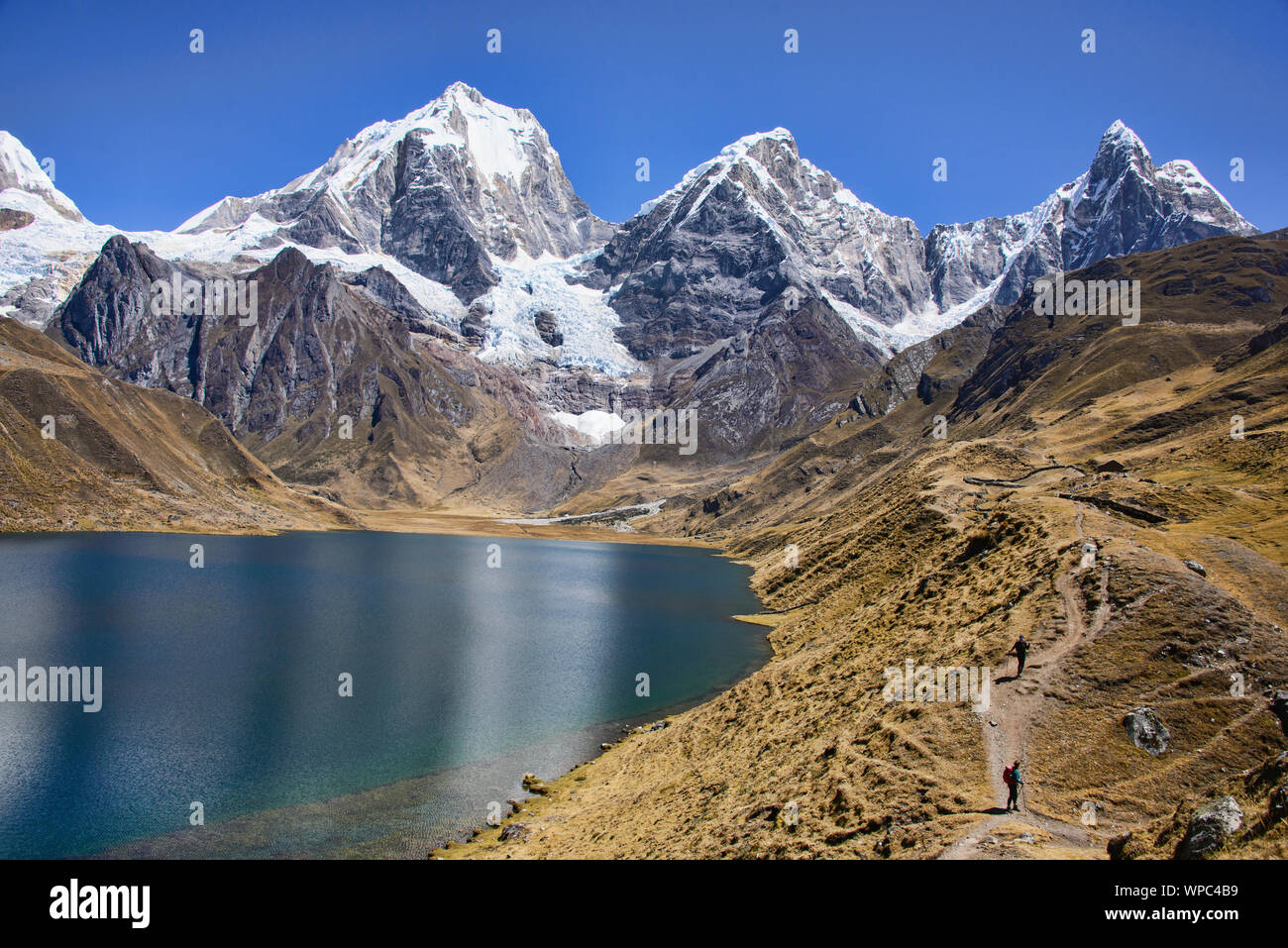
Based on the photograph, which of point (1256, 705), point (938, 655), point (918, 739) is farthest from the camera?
point (938, 655)

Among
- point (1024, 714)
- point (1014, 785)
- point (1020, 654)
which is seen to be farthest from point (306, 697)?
point (1014, 785)

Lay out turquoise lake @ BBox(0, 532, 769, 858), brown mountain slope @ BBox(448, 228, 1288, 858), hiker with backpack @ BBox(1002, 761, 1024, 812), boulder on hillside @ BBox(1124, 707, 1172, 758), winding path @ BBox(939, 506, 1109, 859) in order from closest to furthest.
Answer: winding path @ BBox(939, 506, 1109, 859), hiker with backpack @ BBox(1002, 761, 1024, 812), brown mountain slope @ BBox(448, 228, 1288, 858), boulder on hillside @ BBox(1124, 707, 1172, 758), turquoise lake @ BBox(0, 532, 769, 858)

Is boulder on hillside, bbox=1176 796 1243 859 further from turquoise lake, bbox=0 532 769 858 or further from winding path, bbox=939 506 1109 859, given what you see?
turquoise lake, bbox=0 532 769 858

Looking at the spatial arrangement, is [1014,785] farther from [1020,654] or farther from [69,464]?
[69,464]

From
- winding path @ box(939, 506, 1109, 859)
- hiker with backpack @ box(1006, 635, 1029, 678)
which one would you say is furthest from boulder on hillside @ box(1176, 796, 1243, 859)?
hiker with backpack @ box(1006, 635, 1029, 678)

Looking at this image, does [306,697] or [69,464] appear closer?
[306,697]

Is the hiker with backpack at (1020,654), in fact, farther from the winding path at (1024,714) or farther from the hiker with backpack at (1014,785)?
the hiker with backpack at (1014,785)

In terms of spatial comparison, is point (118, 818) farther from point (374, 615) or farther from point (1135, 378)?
point (1135, 378)

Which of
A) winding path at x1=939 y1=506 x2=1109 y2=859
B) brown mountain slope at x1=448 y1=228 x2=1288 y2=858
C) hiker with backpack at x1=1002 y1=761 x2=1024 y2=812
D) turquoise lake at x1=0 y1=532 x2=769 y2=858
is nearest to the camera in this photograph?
winding path at x1=939 y1=506 x2=1109 y2=859

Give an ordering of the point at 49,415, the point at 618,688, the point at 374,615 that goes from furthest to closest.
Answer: the point at 49,415 < the point at 374,615 < the point at 618,688
